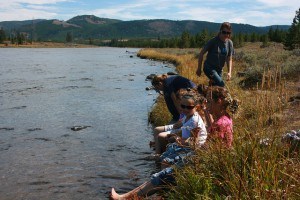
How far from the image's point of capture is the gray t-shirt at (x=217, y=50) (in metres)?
9.05

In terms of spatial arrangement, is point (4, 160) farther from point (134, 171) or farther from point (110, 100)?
point (110, 100)

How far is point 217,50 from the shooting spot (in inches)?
357

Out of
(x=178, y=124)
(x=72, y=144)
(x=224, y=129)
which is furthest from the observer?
(x=72, y=144)


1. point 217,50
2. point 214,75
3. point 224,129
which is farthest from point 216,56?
point 224,129

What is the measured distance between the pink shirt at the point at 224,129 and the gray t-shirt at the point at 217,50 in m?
3.99

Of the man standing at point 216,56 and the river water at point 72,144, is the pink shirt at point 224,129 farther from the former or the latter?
the man standing at point 216,56

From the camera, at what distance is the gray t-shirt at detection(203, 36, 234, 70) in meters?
9.05

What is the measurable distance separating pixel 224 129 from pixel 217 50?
461cm

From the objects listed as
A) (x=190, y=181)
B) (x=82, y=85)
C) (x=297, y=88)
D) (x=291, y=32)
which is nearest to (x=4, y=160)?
(x=190, y=181)

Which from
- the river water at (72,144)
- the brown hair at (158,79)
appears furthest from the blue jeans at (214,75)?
the river water at (72,144)

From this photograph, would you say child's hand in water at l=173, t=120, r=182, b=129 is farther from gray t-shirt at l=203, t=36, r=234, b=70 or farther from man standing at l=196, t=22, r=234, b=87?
gray t-shirt at l=203, t=36, r=234, b=70

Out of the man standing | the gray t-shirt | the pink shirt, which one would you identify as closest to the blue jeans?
the man standing

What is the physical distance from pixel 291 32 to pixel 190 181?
5344 cm

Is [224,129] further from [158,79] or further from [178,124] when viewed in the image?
[158,79]
